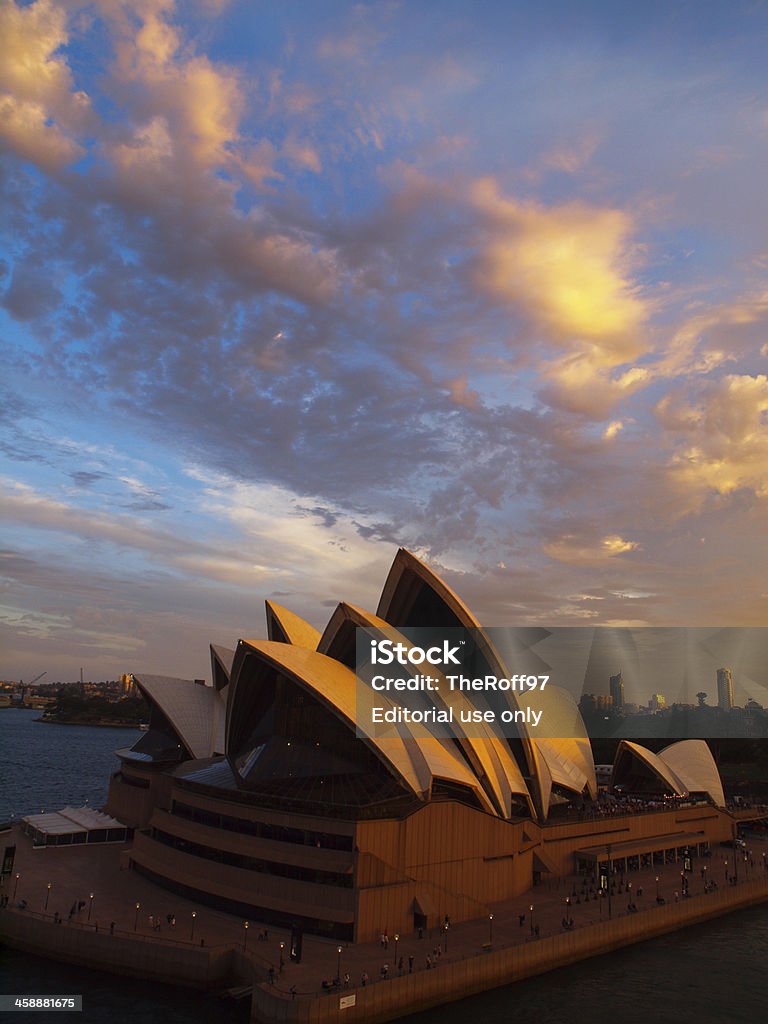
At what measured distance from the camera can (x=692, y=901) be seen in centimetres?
3944

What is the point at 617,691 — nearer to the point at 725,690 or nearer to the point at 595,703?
the point at 595,703

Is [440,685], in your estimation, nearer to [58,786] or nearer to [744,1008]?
[744,1008]

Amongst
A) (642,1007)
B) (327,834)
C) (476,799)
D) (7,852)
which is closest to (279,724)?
(327,834)

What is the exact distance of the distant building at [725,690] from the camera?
13425cm

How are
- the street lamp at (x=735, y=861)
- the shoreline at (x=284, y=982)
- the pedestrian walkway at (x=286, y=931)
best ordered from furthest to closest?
the street lamp at (x=735, y=861) < the pedestrian walkway at (x=286, y=931) < the shoreline at (x=284, y=982)

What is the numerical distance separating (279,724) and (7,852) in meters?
14.2

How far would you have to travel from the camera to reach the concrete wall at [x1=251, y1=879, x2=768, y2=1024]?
2408 centimetres

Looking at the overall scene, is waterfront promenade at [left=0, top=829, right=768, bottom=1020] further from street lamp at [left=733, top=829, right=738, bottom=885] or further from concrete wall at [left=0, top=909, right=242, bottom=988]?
street lamp at [left=733, top=829, right=738, bottom=885]

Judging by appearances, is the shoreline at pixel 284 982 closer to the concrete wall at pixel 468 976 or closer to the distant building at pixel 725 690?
the concrete wall at pixel 468 976

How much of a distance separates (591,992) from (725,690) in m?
127

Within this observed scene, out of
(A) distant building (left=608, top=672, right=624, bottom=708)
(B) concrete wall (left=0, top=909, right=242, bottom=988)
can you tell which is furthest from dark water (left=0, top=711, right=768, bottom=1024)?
(A) distant building (left=608, top=672, right=624, bottom=708)

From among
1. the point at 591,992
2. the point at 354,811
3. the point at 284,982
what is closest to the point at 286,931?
the point at 284,982

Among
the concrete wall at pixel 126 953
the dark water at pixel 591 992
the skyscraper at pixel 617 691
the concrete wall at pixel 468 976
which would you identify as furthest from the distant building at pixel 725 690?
the concrete wall at pixel 126 953

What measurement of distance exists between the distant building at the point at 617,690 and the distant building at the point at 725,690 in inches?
Answer: 940
